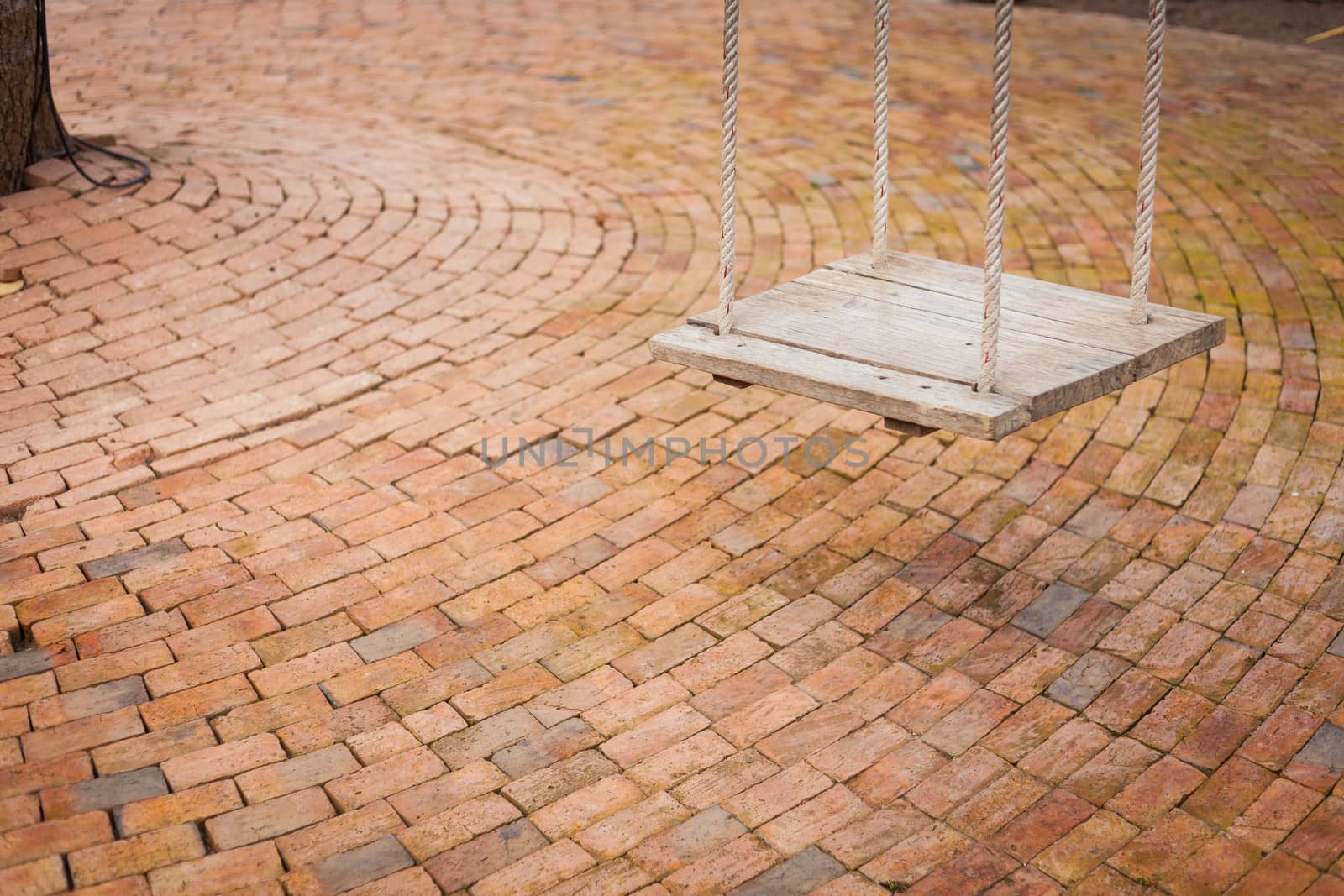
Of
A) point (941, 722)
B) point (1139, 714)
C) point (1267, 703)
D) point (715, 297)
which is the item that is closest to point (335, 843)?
point (941, 722)

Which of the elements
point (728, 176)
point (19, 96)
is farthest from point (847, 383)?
point (19, 96)

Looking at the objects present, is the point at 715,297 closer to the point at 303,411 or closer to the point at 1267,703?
the point at 303,411

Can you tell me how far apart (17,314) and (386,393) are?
65.9 inches

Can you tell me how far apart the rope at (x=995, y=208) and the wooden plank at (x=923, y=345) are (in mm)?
85

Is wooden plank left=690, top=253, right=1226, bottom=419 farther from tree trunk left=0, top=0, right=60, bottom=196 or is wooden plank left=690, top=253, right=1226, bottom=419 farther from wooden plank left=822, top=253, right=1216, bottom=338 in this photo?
tree trunk left=0, top=0, right=60, bottom=196

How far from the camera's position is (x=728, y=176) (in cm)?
327

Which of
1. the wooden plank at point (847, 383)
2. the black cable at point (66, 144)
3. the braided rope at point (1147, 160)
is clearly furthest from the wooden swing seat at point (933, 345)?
the black cable at point (66, 144)

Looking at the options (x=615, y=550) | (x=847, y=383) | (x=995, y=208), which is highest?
(x=995, y=208)

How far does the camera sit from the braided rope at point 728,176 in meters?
3.15

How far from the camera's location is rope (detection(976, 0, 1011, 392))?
9.26ft

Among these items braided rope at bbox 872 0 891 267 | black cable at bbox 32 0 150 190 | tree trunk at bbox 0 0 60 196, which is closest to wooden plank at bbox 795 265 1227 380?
braided rope at bbox 872 0 891 267

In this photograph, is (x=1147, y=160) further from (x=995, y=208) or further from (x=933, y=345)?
(x=933, y=345)

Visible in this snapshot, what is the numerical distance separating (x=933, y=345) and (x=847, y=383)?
376mm

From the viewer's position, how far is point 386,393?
4.88 meters
